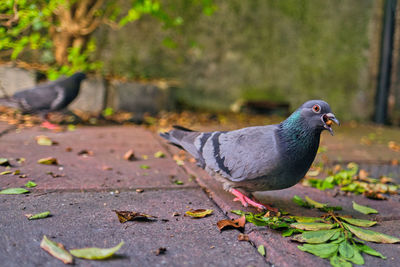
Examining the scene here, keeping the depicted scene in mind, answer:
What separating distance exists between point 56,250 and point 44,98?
3413 millimetres

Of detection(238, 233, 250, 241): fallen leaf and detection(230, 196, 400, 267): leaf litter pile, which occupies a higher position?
detection(238, 233, 250, 241): fallen leaf

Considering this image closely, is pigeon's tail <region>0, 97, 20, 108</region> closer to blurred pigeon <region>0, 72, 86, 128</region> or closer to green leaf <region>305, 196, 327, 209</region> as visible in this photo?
blurred pigeon <region>0, 72, 86, 128</region>

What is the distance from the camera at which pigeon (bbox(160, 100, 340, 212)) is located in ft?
6.40

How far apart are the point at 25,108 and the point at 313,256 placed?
4006 mm

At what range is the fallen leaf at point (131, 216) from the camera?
5.87 ft

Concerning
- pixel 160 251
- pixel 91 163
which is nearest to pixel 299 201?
pixel 160 251

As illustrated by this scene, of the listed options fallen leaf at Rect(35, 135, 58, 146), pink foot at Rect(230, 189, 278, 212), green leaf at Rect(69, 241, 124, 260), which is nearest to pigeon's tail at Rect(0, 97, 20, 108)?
fallen leaf at Rect(35, 135, 58, 146)

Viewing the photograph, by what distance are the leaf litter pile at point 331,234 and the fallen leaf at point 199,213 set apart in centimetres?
16

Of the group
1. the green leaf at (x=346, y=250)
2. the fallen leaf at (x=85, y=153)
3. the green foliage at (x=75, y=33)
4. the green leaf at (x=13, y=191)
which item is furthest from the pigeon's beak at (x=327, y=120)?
the green foliage at (x=75, y=33)

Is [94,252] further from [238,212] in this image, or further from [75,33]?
[75,33]

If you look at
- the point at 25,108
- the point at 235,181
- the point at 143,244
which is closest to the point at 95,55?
the point at 25,108

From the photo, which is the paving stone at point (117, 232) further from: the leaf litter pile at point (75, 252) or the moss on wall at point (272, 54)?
the moss on wall at point (272, 54)

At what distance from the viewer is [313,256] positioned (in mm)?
1553

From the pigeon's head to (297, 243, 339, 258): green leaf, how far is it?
62 centimetres
